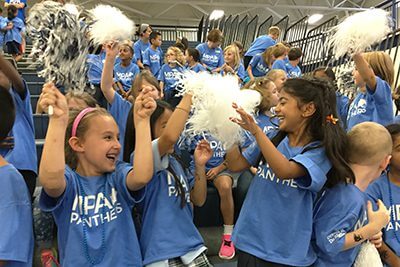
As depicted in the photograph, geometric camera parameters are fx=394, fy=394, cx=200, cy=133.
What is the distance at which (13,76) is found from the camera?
5.36 feet

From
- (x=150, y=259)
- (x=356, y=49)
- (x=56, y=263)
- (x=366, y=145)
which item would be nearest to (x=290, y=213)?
(x=366, y=145)

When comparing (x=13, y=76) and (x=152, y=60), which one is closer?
(x=13, y=76)

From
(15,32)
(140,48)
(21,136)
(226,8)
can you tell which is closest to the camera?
(21,136)

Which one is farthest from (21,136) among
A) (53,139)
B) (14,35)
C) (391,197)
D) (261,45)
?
(261,45)

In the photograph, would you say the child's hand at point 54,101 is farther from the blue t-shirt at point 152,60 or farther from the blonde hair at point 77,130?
the blue t-shirt at point 152,60

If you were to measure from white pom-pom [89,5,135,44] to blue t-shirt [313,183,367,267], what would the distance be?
1.01 meters

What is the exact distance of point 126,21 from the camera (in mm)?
1566

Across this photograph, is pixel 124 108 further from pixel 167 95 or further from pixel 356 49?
pixel 167 95

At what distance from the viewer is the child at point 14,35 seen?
6.10 metres

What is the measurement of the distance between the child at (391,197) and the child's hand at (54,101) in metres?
1.33

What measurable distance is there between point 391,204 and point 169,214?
98 cm

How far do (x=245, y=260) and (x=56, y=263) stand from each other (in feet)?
2.51

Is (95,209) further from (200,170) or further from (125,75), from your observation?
(125,75)

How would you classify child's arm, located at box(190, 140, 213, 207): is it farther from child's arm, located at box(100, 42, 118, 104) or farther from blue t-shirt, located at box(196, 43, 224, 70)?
blue t-shirt, located at box(196, 43, 224, 70)
